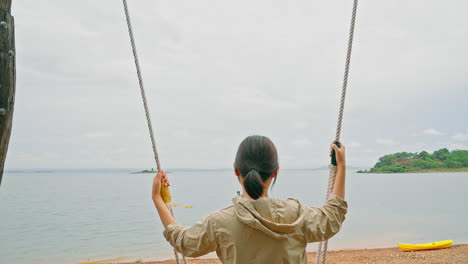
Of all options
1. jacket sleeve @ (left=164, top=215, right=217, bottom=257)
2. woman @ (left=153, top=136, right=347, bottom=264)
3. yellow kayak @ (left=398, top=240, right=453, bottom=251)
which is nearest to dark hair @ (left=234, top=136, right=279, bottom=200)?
woman @ (left=153, top=136, right=347, bottom=264)

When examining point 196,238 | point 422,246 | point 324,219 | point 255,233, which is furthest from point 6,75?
point 422,246

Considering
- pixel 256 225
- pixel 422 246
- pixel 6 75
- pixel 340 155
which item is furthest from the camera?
pixel 422 246

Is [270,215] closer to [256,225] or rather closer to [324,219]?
[256,225]

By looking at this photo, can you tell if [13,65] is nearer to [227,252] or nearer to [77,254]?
[227,252]

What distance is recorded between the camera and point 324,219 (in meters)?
1.39

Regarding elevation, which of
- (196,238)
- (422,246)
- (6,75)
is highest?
(6,75)

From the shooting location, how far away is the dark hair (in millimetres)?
1277

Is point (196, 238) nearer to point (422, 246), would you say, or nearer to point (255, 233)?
point (255, 233)

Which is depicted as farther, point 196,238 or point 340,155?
point 340,155

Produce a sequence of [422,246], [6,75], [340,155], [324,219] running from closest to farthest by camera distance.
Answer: [324,219]
[340,155]
[6,75]
[422,246]

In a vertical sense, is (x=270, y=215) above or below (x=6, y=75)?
below

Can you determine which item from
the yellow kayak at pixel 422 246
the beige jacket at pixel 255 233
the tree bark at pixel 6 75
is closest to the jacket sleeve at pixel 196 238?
the beige jacket at pixel 255 233

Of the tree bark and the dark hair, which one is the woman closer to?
the dark hair

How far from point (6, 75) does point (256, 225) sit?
168 centimetres
